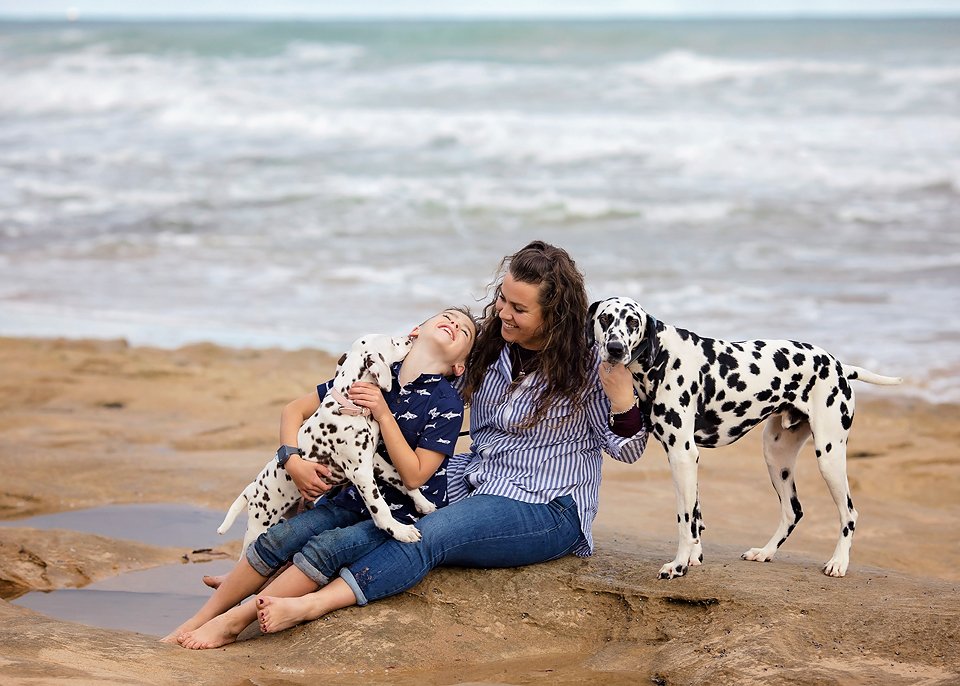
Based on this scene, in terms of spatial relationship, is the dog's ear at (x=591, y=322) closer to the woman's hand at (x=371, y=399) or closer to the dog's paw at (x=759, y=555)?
the woman's hand at (x=371, y=399)

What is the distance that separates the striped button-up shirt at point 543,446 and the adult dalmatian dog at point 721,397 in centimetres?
21

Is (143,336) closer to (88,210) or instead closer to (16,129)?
(88,210)

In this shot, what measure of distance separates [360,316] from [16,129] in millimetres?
21027

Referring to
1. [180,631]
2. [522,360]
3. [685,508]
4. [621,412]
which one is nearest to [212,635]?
[180,631]

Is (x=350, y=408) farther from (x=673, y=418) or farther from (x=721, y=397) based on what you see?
(x=721, y=397)

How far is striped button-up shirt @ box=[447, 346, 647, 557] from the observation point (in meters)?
4.69

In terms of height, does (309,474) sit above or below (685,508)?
above

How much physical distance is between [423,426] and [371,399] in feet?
0.90

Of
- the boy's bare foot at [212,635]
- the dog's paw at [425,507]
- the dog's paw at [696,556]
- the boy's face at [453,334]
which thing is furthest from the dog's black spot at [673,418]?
the boy's bare foot at [212,635]

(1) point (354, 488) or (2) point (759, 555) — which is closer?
(1) point (354, 488)

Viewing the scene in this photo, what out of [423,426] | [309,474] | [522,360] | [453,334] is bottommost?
[309,474]

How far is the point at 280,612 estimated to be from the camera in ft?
14.1

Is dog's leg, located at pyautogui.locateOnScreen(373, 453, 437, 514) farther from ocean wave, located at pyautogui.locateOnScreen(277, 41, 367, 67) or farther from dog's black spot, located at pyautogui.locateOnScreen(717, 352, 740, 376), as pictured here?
ocean wave, located at pyautogui.locateOnScreen(277, 41, 367, 67)

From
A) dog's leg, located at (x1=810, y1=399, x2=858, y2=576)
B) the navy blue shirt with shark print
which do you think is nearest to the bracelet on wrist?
the navy blue shirt with shark print
